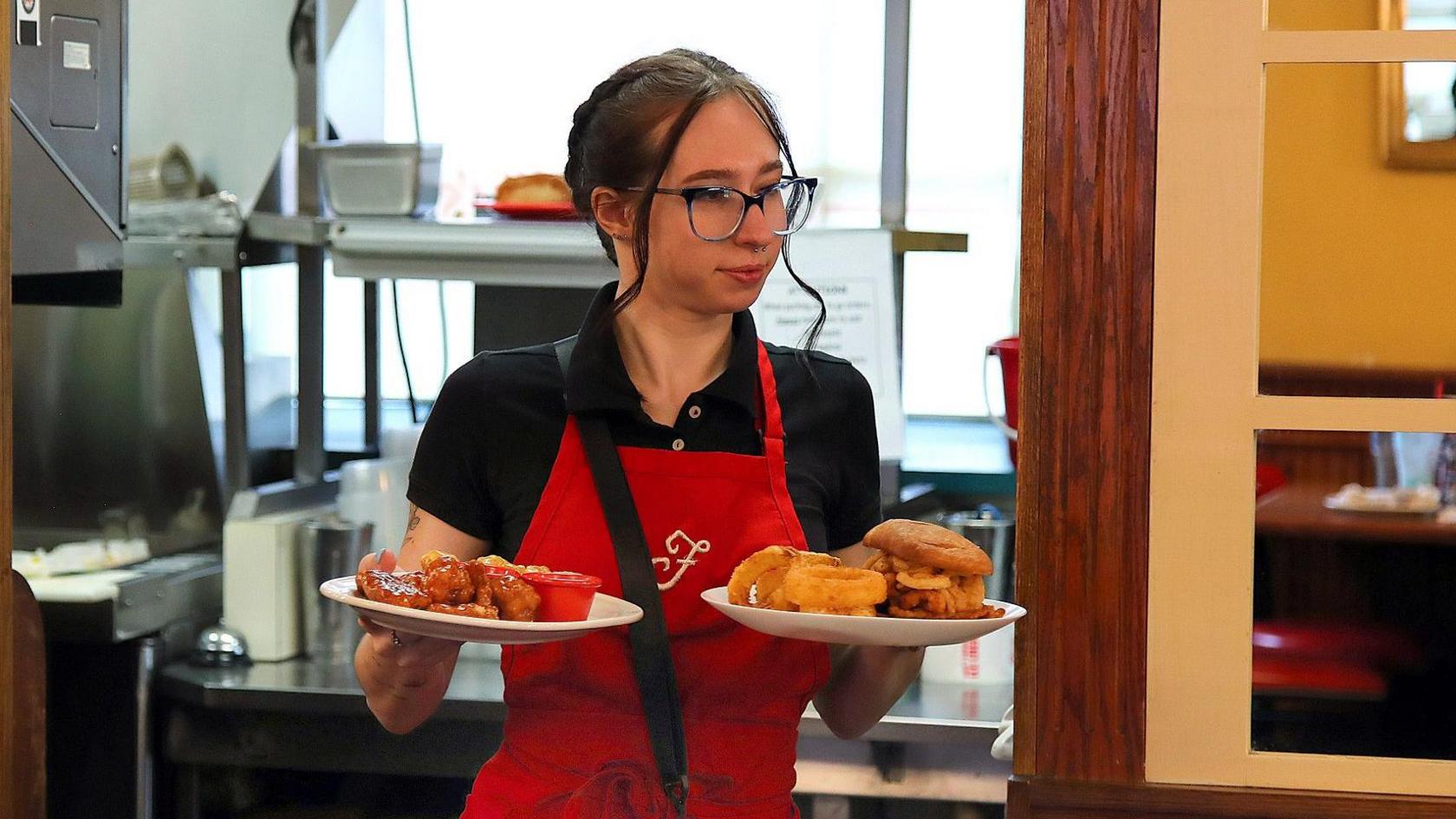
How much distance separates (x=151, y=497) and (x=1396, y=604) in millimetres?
2381

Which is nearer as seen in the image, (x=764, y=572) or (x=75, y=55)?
(x=764, y=572)

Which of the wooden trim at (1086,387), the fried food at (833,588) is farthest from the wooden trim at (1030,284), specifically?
the fried food at (833,588)

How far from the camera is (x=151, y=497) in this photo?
296cm

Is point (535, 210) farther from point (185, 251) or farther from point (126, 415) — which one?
point (126, 415)

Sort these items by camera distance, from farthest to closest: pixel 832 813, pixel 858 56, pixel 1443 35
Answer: pixel 858 56
pixel 832 813
pixel 1443 35

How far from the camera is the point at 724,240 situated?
138 cm

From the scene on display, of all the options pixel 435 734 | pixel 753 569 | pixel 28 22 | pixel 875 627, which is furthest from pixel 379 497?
pixel 875 627

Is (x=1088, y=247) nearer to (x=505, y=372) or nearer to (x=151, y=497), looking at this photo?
(x=505, y=372)

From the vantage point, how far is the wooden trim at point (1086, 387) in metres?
1.18

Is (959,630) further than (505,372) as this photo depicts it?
No

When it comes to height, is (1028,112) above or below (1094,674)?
above

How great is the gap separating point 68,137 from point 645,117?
1.14 metres

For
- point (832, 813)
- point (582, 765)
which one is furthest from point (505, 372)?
point (832, 813)

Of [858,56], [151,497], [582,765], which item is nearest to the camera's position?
[582,765]
